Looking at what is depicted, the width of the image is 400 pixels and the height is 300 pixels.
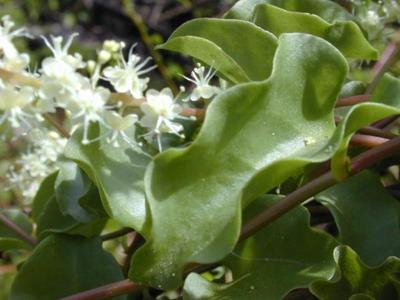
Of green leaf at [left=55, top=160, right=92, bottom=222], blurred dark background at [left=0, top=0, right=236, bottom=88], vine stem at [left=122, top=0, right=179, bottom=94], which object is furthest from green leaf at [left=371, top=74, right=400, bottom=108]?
blurred dark background at [left=0, top=0, right=236, bottom=88]

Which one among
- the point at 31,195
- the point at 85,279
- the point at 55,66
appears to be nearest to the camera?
the point at 55,66

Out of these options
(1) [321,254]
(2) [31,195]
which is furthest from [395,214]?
(2) [31,195]

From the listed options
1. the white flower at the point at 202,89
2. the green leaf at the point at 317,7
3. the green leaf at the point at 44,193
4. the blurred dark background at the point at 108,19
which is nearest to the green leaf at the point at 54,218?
the green leaf at the point at 44,193

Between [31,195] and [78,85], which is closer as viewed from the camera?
[78,85]

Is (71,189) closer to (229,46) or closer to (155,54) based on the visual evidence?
(229,46)

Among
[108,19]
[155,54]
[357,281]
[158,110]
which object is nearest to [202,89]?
[158,110]

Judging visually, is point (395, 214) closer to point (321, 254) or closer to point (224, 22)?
point (321, 254)

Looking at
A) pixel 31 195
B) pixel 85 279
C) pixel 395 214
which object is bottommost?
pixel 31 195

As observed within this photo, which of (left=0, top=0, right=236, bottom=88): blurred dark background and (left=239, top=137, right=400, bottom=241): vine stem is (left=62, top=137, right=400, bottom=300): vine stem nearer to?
(left=239, top=137, right=400, bottom=241): vine stem
